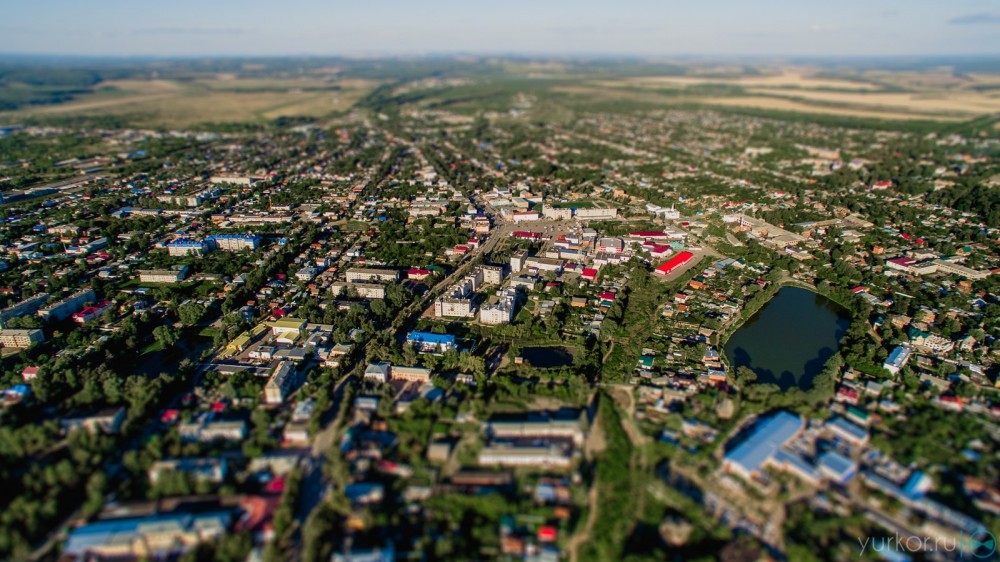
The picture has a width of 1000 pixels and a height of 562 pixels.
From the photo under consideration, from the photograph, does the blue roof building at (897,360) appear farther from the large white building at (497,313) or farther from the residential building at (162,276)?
the residential building at (162,276)

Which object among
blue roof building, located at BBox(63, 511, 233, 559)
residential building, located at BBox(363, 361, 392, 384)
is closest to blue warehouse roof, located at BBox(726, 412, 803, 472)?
residential building, located at BBox(363, 361, 392, 384)

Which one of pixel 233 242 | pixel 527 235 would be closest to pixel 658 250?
pixel 527 235

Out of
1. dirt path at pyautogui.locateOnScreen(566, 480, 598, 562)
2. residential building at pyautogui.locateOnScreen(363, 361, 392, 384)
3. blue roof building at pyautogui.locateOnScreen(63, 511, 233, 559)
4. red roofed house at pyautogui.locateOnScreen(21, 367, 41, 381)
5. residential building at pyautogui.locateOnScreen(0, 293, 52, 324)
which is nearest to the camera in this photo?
blue roof building at pyautogui.locateOnScreen(63, 511, 233, 559)

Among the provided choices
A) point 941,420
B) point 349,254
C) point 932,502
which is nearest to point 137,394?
point 349,254

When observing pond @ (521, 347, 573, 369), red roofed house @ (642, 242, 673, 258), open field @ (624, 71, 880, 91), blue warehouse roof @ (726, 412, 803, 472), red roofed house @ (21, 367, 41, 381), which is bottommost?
pond @ (521, 347, 573, 369)

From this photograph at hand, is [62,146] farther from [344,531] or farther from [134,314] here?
[344,531]

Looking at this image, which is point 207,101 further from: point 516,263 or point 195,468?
point 195,468

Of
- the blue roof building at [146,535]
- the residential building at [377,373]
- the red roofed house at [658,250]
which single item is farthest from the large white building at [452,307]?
the blue roof building at [146,535]

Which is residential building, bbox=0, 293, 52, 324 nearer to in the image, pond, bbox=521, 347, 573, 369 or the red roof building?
pond, bbox=521, 347, 573, 369
